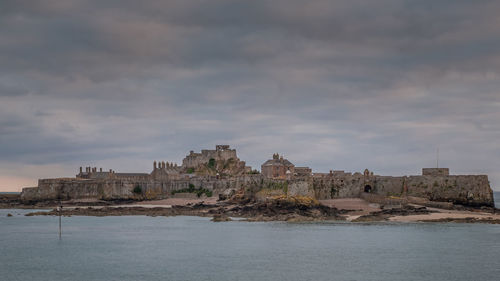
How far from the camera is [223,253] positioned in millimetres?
36188

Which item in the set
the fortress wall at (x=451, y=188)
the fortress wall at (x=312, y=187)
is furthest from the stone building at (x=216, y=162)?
the fortress wall at (x=451, y=188)

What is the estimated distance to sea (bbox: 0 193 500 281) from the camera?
29375 mm

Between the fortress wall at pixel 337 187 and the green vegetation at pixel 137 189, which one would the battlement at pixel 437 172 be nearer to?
the fortress wall at pixel 337 187

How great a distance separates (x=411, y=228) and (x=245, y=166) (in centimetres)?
5955

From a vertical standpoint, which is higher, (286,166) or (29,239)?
(286,166)

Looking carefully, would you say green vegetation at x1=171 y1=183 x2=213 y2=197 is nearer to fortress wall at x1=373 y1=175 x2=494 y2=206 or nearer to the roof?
the roof

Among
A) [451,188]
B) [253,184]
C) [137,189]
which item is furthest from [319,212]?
[137,189]

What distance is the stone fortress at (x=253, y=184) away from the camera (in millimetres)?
63344

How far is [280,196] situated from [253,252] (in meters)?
29.7

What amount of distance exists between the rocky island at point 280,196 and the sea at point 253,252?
17.9 feet

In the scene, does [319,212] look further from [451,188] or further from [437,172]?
[437,172]

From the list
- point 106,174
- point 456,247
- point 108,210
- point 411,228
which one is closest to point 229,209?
point 108,210

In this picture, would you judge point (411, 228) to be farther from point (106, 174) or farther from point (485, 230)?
point (106, 174)

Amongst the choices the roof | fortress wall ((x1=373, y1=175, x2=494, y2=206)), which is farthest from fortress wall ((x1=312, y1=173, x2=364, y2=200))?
the roof
